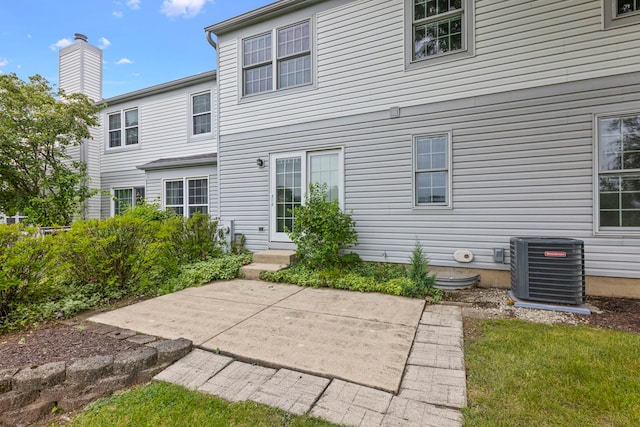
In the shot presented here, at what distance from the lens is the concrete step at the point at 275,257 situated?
6.22m

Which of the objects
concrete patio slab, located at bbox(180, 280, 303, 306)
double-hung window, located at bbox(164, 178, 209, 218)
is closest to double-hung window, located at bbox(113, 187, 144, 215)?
double-hung window, located at bbox(164, 178, 209, 218)

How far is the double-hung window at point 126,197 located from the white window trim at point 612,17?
12.4 meters

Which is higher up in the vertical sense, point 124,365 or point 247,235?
point 247,235

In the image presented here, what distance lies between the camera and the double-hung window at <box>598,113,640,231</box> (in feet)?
14.4

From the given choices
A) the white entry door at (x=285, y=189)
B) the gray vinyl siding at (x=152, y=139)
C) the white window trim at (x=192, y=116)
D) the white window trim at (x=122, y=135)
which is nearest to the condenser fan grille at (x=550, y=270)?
the white entry door at (x=285, y=189)

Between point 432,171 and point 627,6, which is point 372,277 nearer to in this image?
point 432,171

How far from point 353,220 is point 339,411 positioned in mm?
4399

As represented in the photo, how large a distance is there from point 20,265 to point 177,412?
9.90ft

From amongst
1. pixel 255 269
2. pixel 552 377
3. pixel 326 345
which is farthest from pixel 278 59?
pixel 552 377

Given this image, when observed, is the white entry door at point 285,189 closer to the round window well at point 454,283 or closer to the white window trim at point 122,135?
the round window well at point 454,283

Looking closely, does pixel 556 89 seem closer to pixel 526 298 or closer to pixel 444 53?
pixel 444 53

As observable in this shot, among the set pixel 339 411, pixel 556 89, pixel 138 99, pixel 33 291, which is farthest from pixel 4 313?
pixel 138 99

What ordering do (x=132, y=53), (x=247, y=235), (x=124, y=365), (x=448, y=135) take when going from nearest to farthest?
1. (x=124, y=365)
2. (x=448, y=135)
3. (x=247, y=235)
4. (x=132, y=53)

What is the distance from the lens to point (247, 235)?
7.40 metres
